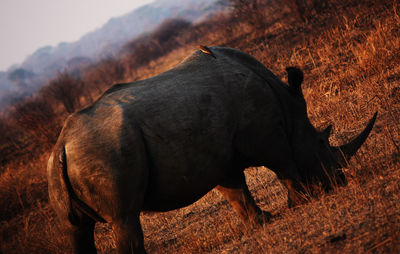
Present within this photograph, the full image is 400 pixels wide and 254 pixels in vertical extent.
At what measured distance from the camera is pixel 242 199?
3.80 m

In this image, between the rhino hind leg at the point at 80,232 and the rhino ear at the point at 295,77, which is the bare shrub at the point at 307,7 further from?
the rhino hind leg at the point at 80,232

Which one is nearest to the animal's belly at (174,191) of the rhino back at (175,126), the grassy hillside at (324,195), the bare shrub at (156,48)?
the rhino back at (175,126)

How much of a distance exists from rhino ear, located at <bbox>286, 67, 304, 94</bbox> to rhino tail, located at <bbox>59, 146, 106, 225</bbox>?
217cm

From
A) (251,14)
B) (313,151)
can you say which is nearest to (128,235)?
(313,151)

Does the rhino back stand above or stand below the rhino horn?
above

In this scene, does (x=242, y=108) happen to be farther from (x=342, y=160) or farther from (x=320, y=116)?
(x=320, y=116)

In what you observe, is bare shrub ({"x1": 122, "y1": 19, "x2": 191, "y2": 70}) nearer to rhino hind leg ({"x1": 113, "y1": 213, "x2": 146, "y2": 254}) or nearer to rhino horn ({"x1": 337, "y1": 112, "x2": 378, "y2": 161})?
rhino horn ({"x1": 337, "y1": 112, "x2": 378, "y2": 161})

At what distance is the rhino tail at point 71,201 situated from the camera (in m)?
2.83

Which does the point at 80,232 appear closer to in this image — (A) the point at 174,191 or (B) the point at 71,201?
(B) the point at 71,201

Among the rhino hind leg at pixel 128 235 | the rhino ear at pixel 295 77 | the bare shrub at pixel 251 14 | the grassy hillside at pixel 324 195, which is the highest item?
the bare shrub at pixel 251 14

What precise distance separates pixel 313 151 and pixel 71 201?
88.6 inches

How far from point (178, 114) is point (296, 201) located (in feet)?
4.59

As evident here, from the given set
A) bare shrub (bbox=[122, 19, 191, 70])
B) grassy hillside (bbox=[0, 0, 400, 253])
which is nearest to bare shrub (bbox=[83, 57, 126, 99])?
bare shrub (bbox=[122, 19, 191, 70])

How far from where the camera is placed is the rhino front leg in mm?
3740
